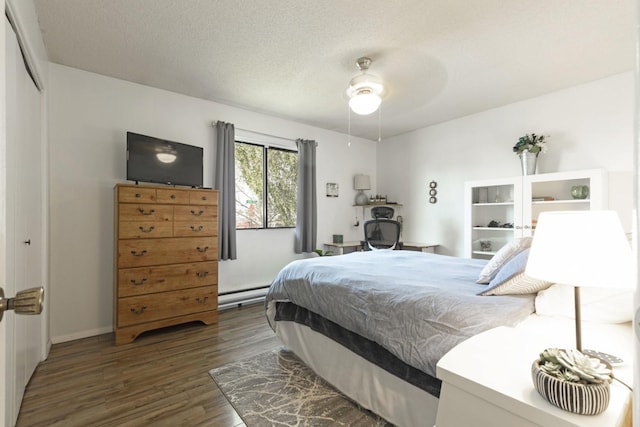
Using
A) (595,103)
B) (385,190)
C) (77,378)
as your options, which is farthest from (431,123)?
(77,378)

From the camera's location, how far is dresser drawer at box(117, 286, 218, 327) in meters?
2.57

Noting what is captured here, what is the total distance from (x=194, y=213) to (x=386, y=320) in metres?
2.27

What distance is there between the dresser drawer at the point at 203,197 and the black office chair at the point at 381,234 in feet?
6.89

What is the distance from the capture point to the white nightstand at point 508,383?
0.73 m

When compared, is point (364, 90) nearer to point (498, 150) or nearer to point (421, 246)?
point (498, 150)

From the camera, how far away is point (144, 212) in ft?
8.79

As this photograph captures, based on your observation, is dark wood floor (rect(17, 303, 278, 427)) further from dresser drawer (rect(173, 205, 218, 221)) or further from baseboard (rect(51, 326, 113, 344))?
dresser drawer (rect(173, 205, 218, 221))

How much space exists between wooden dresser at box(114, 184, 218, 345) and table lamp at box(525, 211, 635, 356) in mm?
2839

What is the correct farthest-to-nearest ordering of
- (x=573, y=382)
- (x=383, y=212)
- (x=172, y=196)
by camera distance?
1. (x=383, y=212)
2. (x=172, y=196)
3. (x=573, y=382)

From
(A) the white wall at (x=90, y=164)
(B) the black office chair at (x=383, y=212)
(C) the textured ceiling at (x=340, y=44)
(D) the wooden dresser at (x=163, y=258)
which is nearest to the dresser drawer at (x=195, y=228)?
(D) the wooden dresser at (x=163, y=258)

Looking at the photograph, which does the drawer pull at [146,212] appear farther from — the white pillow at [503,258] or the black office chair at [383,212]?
the black office chair at [383,212]

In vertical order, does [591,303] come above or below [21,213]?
below

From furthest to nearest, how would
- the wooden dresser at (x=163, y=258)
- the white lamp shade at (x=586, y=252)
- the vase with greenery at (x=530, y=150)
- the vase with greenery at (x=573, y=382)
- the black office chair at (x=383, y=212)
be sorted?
1. the black office chair at (x=383, y=212)
2. the vase with greenery at (x=530, y=150)
3. the wooden dresser at (x=163, y=258)
4. the white lamp shade at (x=586, y=252)
5. the vase with greenery at (x=573, y=382)

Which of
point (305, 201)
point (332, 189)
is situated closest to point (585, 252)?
point (305, 201)
